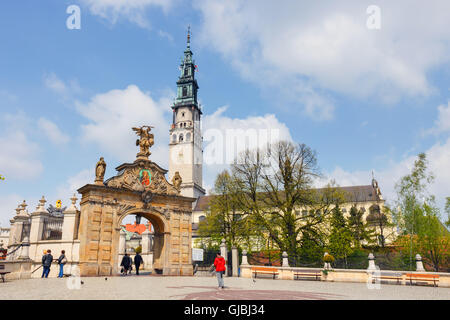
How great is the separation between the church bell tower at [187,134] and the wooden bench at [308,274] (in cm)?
6172

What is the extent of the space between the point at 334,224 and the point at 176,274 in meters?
14.6

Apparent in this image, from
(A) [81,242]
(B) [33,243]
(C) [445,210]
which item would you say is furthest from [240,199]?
(C) [445,210]

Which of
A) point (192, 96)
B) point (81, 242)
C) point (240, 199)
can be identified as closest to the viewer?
point (81, 242)

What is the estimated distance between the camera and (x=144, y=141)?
28672 mm

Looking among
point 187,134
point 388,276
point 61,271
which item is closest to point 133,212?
point 61,271

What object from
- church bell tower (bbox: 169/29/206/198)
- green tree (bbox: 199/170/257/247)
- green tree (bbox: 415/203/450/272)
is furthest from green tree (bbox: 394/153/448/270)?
church bell tower (bbox: 169/29/206/198)

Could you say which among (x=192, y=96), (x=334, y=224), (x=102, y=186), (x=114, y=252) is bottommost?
(x=114, y=252)

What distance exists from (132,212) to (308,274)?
14277 mm

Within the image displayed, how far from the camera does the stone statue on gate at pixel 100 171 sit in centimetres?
2503

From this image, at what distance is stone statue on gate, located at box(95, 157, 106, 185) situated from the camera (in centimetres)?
2503

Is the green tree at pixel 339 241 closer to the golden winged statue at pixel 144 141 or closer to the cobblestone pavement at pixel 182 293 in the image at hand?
the cobblestone pavement at pixel 182 293

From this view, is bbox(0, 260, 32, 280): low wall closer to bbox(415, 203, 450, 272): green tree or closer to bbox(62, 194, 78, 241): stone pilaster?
bbox(62, 194, 78, 241): stone pilaster
